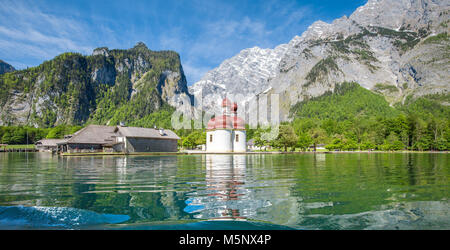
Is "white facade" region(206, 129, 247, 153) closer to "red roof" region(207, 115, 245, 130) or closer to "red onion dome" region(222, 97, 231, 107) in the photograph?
"red roof" region(207, 115, 245, 130)

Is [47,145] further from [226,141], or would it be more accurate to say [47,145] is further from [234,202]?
[234,202]

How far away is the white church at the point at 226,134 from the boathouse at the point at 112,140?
1192 cm

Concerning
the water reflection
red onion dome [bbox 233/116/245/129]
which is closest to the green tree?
red onion dome [bbox 233/116/245/129]

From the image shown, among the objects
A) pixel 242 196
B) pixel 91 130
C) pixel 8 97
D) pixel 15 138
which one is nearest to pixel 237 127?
pixel 91 130

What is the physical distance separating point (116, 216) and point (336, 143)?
84370mm

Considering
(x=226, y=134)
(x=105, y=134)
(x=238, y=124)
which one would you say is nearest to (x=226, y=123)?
(x=226, y=134)

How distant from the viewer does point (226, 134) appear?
6044 cm

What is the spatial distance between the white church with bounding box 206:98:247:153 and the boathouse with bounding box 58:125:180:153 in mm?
11923

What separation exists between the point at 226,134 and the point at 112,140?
2519cm

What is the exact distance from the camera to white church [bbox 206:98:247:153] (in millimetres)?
60344

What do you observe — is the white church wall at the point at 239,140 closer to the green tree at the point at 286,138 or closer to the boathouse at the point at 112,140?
the green tree at the point at 286,138

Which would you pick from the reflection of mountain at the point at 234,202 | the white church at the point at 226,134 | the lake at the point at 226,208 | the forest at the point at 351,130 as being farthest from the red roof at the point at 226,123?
the lake at the point at 226,208
